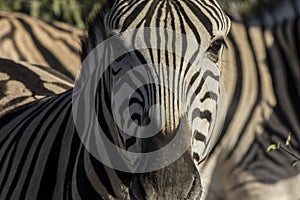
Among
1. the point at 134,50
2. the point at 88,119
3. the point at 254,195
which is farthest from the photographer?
the point at 254,195

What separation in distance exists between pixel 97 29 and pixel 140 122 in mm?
451

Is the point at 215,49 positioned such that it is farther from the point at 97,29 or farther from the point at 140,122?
the point at 97,29

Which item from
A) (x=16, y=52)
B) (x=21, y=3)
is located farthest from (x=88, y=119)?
(x=21, y=3)

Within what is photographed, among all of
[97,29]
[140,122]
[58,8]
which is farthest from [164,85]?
[58,8]

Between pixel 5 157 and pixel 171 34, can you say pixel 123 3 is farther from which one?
pixel 5 157

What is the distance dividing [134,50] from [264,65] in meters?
2.97

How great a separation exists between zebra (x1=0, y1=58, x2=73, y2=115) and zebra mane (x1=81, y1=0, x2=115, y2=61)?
98cm

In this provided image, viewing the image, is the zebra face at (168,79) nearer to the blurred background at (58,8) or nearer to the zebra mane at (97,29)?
the zebra mane at (97,29)

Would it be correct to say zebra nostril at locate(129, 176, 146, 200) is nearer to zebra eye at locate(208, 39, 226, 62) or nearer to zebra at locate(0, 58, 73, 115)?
zebra eye at locate(208, 39, 226, 62)

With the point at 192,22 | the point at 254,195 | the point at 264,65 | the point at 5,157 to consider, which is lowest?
the point at 254,195

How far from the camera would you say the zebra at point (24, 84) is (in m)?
4.09

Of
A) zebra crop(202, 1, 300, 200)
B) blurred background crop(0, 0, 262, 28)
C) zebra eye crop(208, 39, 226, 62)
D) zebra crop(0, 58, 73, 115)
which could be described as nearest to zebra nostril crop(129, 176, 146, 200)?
zebra eye crop(208, 39, 226, 62)

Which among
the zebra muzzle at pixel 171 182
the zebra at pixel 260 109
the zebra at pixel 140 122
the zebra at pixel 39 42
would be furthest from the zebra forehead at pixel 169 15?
the zebra at pixel 39 42

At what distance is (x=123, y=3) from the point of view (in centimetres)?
284
